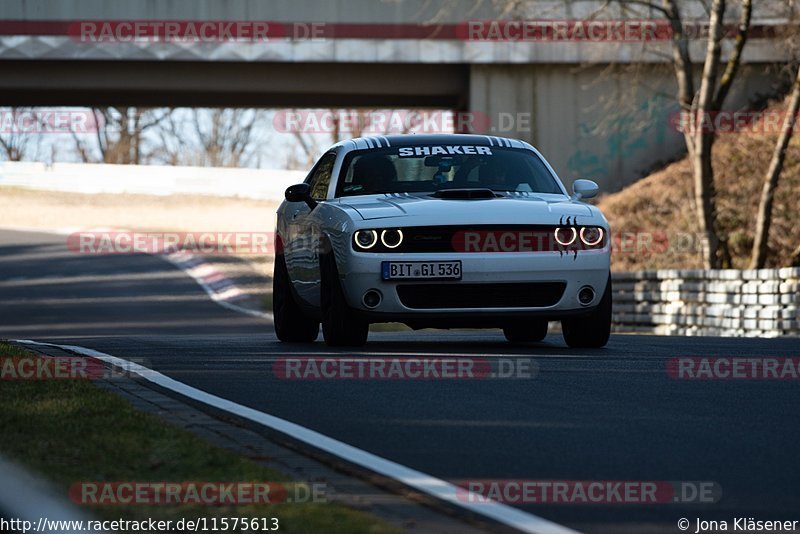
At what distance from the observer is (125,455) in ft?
20.1

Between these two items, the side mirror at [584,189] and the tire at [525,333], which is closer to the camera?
the side mirror at [584,189]

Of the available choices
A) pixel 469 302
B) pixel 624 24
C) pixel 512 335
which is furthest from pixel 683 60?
pixel 469 302

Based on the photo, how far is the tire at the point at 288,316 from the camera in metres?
13.0

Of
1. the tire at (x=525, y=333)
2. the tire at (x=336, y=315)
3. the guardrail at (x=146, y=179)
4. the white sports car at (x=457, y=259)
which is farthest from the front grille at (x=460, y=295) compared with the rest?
the guardrail at (x=146, y=179)

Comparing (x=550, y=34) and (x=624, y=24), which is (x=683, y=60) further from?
(x=550, y=34)

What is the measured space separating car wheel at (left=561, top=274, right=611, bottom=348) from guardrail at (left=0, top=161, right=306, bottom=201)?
5201 cm

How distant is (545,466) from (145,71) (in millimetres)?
32939

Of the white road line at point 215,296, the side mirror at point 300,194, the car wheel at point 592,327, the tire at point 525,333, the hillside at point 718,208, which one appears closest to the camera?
the car wheel at point 592,327

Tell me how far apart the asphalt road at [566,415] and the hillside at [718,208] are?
20.0m

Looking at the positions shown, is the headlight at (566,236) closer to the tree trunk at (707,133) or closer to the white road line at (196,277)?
the white road line at (196,277)

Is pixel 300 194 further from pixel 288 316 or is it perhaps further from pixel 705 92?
pixel 705 92

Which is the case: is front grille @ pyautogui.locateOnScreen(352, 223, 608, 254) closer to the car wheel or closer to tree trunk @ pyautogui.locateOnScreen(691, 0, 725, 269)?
the car wheel

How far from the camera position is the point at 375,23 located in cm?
3750

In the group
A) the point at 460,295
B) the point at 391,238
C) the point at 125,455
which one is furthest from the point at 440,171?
the point at 125,455
